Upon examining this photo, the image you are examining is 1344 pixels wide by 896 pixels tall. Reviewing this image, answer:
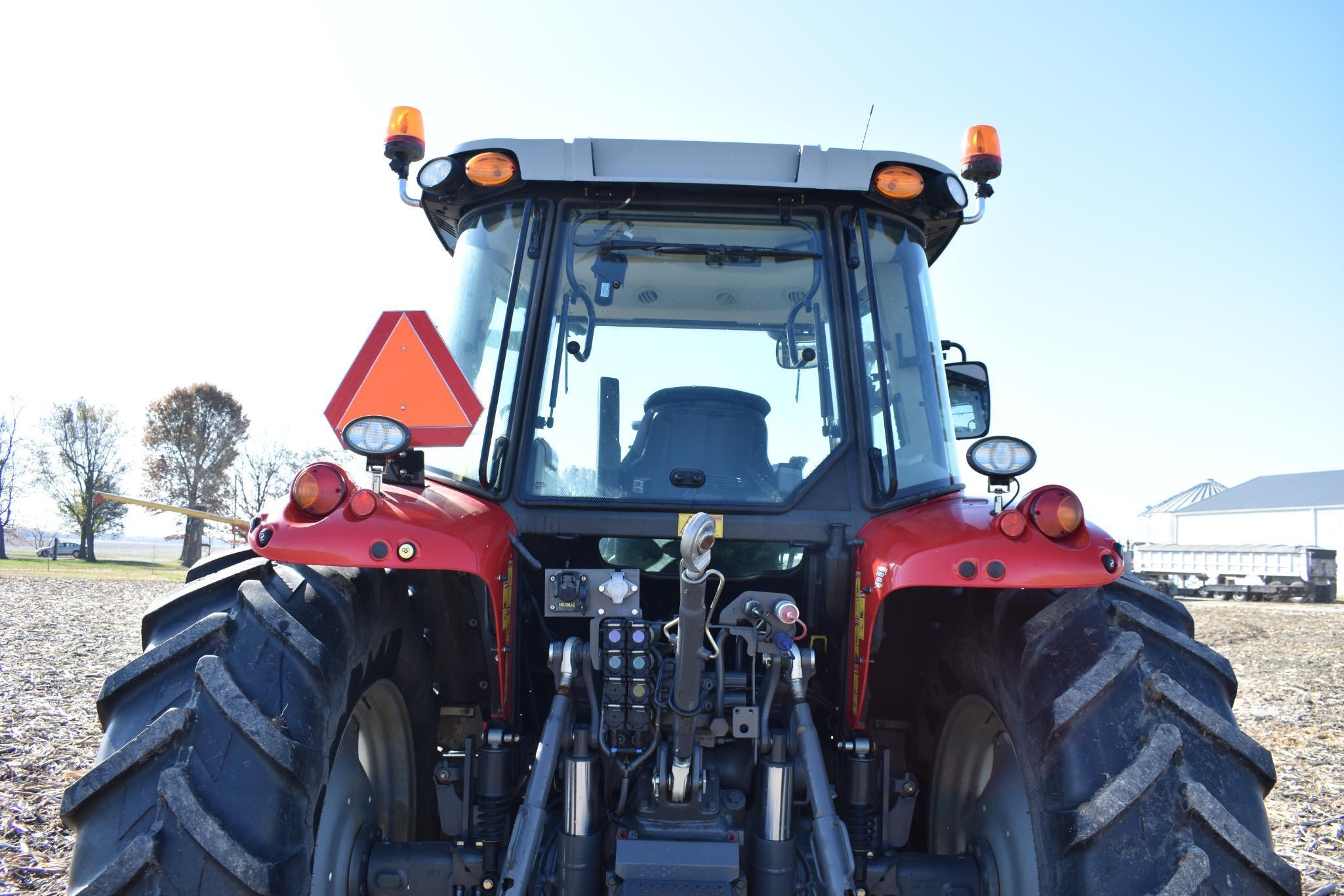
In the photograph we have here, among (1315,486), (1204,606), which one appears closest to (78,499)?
(1204,606)

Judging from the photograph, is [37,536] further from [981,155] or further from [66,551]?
[981,155]

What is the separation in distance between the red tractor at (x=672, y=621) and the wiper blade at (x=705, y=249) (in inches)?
0.6

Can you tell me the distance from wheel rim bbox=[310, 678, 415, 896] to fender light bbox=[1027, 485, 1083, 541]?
1.81 metres

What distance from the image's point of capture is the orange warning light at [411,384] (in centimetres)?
287

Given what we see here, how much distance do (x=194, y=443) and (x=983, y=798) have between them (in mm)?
54933

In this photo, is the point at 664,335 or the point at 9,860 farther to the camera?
the point at 9,860

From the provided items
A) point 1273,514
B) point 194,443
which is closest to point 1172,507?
point 1273,514

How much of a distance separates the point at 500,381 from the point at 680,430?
1.93ft

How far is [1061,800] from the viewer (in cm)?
212

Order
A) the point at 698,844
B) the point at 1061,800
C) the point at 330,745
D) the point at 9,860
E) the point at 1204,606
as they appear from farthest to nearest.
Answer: the point at 1204,606 → the point at 9,860 → the point at 698,844 → the point at 330,745 → the point at 1061,800

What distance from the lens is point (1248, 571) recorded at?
37.1 metres

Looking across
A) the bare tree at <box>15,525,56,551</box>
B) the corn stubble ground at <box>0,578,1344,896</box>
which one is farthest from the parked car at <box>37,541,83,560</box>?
the corn stubble ground at <box>0,578,1344,896</box>

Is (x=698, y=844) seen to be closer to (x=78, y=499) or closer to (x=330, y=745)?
(x=330, y=745)

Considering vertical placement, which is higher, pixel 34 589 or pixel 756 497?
pixel 756 497
